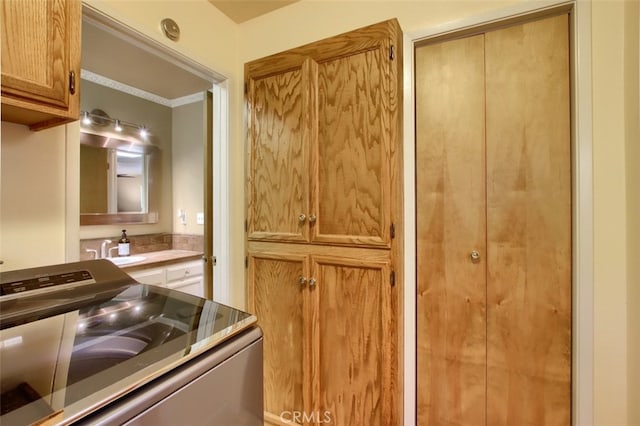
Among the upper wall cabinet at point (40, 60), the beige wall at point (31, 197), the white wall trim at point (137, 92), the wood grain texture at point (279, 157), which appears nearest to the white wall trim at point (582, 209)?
the wood grain texture at point (279, 157)

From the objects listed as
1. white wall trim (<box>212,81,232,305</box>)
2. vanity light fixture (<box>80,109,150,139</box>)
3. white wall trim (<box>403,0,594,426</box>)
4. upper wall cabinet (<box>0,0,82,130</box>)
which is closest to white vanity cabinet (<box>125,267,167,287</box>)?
white wall trim (<box>212,81,232,305</box>)

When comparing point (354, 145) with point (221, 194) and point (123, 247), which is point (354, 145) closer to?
point (221, 194)

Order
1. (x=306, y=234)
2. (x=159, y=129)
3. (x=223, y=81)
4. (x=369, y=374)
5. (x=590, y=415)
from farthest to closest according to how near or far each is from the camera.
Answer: (x=159, y=129), (x=223, y=81), (x=306, y=234), (x=369, y=374), (x=590, y=415)

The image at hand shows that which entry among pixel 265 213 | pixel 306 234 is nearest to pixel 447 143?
pixel 306 234

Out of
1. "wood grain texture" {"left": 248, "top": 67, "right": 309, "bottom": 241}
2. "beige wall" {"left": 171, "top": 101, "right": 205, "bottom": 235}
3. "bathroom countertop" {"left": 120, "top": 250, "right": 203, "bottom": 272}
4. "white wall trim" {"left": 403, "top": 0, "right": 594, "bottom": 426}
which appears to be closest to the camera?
"white wall trim" {"left": 403, "top": 0, "right": 594, "bottom": 426}

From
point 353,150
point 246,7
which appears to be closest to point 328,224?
point 353,150

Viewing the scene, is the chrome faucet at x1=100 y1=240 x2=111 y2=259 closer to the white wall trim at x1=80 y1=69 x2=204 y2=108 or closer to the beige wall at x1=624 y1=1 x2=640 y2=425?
the white wall trim at x1=80 y1=69 x2=204 y2=108

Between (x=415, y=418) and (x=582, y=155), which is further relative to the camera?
(x=415, y=418)

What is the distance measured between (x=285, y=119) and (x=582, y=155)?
128cm

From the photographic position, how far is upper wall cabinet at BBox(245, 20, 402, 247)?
131cm

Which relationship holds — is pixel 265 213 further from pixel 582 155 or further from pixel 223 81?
pixel 582 155

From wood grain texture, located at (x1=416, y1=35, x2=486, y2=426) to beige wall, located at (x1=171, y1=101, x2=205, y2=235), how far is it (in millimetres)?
2430

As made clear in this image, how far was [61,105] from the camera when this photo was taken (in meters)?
0.88

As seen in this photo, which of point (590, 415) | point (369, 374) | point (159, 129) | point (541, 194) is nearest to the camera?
point (590, 415)
